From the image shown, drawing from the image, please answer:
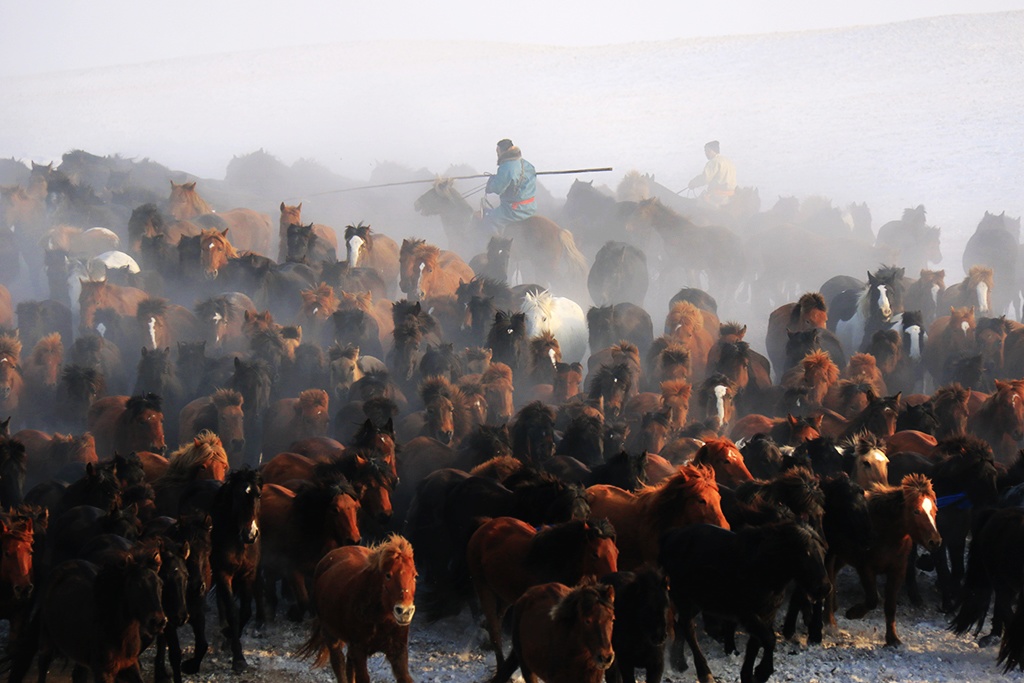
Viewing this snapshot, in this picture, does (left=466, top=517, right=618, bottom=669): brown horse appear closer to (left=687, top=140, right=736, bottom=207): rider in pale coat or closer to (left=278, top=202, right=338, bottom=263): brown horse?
(left=278, top=202, right=338, bottom=263): brown horse

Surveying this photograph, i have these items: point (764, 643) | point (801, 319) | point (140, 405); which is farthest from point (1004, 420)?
point (140, 405)

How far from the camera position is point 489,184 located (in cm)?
2036

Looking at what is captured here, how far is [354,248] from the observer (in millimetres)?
17172

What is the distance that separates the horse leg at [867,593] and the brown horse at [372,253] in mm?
10637

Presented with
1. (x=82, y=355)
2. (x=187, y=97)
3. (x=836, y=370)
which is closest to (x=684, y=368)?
(x=836, y=370)

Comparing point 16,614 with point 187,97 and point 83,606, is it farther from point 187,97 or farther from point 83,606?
point 187,97

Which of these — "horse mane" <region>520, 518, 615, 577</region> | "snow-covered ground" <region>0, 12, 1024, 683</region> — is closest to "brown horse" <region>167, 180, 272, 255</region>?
"horse mane" <region>520, 518, 615, 577</region>

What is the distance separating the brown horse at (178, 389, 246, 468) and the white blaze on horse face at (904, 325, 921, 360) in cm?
827

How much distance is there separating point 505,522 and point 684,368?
6.40 meters

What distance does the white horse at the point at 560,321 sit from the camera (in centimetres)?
1521

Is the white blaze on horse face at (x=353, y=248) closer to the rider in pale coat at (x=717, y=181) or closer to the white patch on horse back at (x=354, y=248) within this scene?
the white patch on horse back at (x=354, y=248)

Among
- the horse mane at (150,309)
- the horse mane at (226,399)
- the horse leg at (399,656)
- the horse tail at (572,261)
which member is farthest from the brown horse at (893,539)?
the horse tail at (572,261)

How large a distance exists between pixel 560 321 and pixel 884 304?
438 centimetres

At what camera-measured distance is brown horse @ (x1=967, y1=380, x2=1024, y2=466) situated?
34.0 feet
